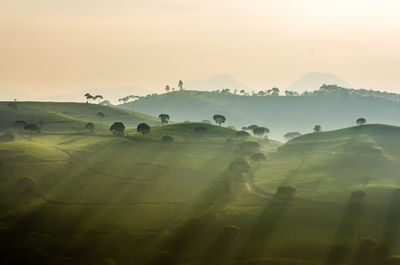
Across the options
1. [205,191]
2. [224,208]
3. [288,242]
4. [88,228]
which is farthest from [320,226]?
[88,228]

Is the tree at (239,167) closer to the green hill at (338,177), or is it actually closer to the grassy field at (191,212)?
the grassy field at (191,212)

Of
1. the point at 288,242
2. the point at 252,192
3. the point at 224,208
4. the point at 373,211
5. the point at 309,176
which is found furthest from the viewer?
the point at 309,176

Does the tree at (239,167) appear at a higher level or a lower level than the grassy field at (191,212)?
higher

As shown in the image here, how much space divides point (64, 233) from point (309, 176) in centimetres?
10861

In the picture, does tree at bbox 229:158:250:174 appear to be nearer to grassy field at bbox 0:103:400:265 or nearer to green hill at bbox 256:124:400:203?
grassy field at bbox 0:103:400:265

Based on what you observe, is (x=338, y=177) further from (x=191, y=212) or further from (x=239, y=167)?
(x=191, y=212)

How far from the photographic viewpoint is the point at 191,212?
130125 millimetres

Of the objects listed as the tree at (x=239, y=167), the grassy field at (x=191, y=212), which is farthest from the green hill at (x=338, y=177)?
the tree at (x=239, y=167)

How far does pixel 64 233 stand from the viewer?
111 m

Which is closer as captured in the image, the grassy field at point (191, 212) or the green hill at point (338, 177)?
the grassy field at point (191, 212)

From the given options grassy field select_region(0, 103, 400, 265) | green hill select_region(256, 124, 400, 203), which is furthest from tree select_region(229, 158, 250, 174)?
green hill select_region(256, 124, 400, 203)

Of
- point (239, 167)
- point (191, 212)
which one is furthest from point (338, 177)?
point (191, 212)

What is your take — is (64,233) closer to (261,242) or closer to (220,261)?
(220,261)

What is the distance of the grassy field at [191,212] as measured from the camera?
100375mm
